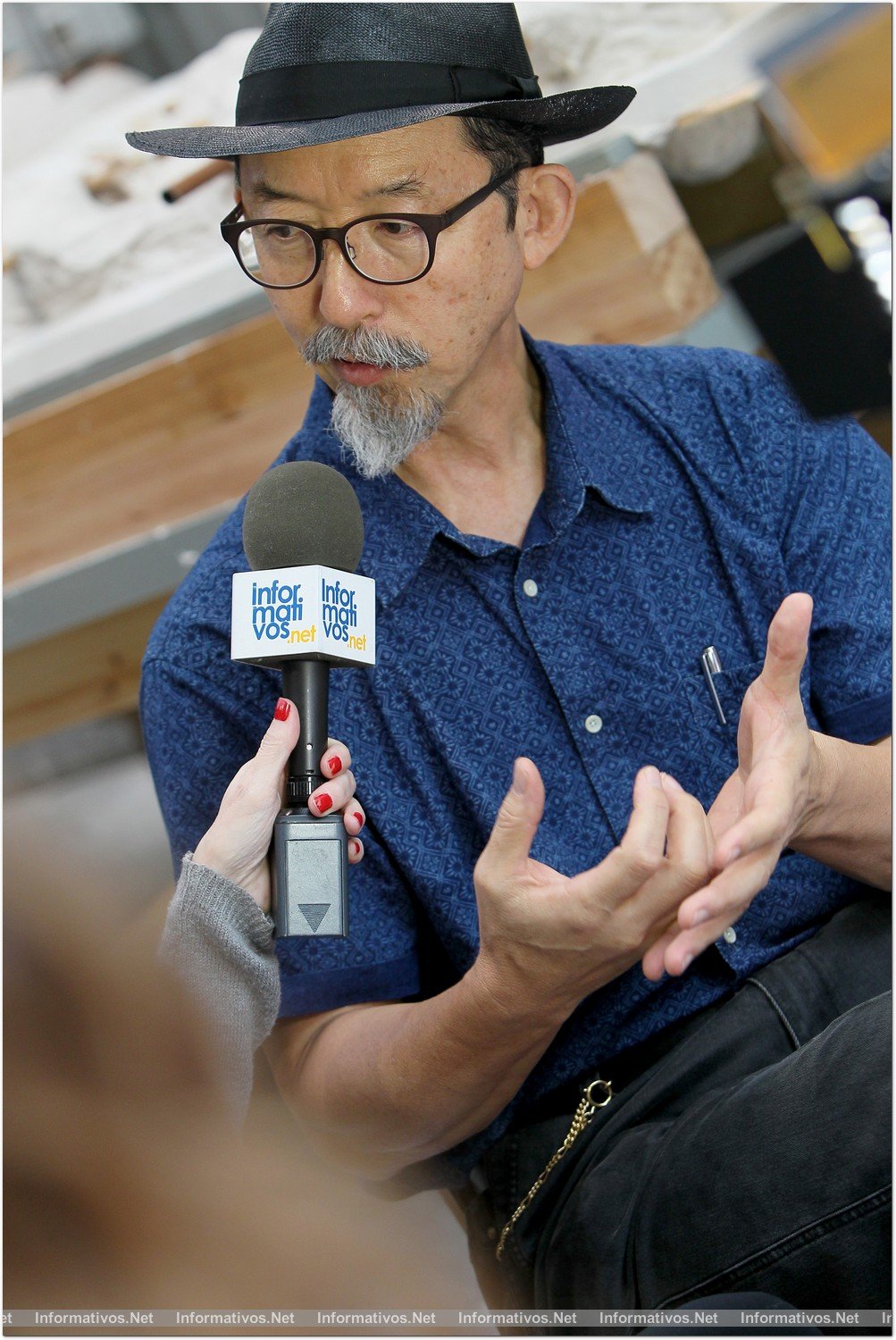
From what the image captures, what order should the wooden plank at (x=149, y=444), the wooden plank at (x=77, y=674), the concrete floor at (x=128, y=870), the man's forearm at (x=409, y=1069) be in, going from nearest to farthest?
the concrete floor at (x=128, y=870) → the man's forearm at (x=409, y=1069) → the wooden plank at (x=149, y=444) → the wooden plank at (x=77, y=674)

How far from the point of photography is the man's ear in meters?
1.34

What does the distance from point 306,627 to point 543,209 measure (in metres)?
0.65

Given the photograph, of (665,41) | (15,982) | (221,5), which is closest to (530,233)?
(665,41)

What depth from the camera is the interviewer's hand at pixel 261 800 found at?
980mm

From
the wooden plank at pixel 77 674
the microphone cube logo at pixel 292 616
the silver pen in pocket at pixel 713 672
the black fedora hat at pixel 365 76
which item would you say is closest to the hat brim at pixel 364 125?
the black fedora hat at pixel 365 76

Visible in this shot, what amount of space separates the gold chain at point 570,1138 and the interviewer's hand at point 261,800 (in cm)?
39

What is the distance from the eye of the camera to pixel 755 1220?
0.98m

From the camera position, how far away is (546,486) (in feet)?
4.32

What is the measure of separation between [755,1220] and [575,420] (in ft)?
2.51

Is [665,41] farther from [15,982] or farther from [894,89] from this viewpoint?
[15,982]

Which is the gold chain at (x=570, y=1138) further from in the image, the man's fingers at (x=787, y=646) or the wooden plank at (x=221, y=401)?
the wooden plank at (x=221, y=401)

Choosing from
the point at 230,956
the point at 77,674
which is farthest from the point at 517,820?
the point at 77,674

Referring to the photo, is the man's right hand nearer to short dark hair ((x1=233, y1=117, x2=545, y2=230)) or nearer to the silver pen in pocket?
the silver pen in pocket

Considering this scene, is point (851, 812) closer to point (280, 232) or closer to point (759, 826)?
point (759, 826)
